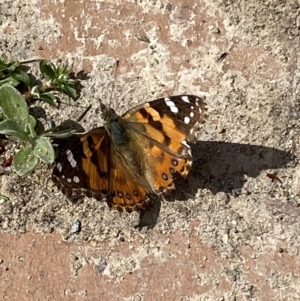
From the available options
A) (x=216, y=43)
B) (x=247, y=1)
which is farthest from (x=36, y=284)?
(x=247, y=1)

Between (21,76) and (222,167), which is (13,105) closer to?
(21,76)

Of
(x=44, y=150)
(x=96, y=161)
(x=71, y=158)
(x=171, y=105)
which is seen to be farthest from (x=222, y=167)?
(x=44, y=150)

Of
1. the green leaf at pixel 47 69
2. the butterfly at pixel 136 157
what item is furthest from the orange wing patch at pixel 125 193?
the green leaf at pixel 47 69

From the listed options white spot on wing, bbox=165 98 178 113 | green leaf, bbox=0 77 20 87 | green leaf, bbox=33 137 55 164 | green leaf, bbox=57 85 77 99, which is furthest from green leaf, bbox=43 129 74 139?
white spot on wing, bbox=165 98 178 113

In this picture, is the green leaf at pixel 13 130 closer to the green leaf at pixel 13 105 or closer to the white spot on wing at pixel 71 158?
the green leaf at pixel 13 105

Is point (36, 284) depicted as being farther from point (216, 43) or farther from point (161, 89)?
point (216, 43)

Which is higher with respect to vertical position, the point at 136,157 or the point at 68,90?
the point at 68,90
